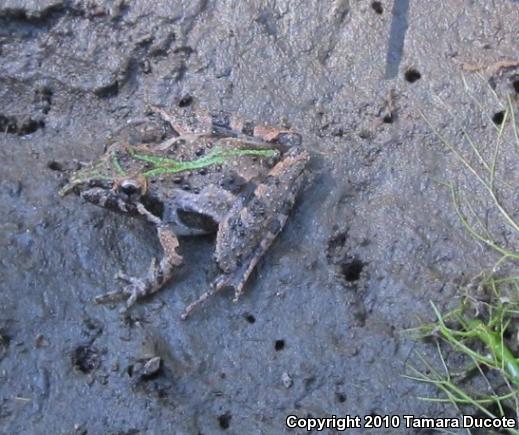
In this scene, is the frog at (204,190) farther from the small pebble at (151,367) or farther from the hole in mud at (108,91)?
the hole in mud at (108,91)

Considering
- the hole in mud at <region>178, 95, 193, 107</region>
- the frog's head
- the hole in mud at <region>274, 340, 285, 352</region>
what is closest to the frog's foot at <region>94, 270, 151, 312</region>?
the frog's head

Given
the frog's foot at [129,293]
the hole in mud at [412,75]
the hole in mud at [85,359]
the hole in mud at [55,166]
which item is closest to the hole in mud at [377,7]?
the hole in mud at [412,75]

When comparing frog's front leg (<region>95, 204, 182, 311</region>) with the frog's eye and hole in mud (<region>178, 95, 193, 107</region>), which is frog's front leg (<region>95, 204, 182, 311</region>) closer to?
the frog's eye

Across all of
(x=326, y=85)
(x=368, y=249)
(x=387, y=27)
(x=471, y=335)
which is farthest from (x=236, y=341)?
(x=387, y=27)

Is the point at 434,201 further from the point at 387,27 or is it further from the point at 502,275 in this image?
the point at 387,27

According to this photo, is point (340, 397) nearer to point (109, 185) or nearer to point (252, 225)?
point (252, 225)

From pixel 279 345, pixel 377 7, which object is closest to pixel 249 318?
pixel 279 345
